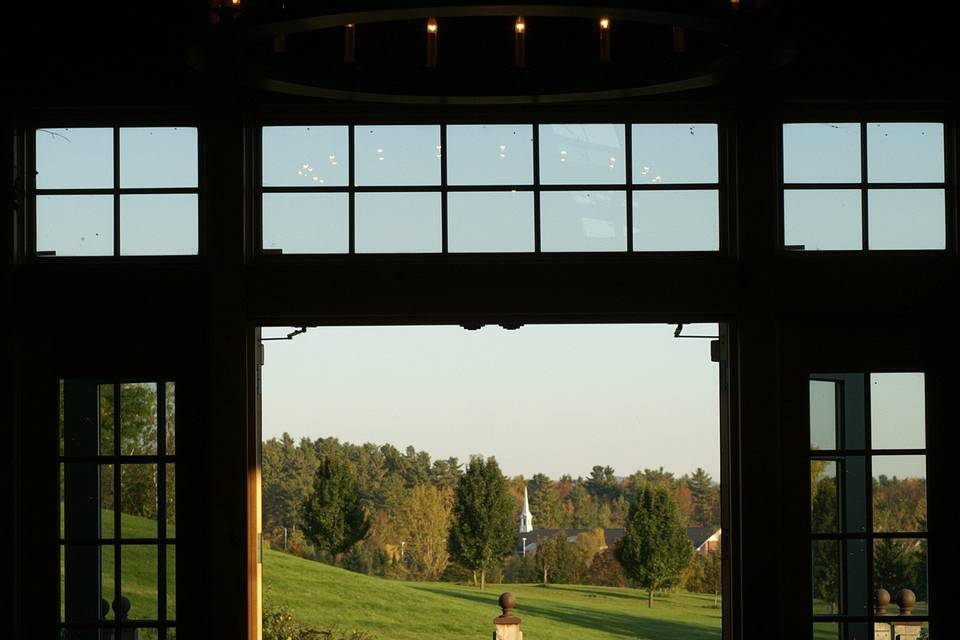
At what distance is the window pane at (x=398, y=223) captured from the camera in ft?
14.5

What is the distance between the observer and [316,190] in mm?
4449

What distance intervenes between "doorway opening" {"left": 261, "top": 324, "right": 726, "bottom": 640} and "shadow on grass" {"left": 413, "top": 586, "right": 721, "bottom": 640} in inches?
0.8

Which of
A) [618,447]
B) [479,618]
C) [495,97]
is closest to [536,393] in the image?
[618,447]

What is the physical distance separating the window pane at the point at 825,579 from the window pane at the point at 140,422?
2.70m

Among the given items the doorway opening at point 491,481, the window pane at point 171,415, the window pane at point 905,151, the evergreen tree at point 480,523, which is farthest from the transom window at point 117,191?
the evergreen tree at point 480,523

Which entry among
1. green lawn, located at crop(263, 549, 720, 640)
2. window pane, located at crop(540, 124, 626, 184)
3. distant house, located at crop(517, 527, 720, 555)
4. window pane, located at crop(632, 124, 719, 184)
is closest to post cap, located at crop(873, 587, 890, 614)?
window pane, located at crop(632, 124, 719, 184)

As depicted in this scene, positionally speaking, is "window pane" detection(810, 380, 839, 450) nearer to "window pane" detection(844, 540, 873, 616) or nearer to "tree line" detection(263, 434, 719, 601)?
"window pane" detection(844, 540, 873, 616)

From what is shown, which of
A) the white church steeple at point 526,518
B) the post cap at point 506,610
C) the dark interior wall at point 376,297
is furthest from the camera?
the white church steeple at point 526,518

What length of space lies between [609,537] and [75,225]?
8.84 meters

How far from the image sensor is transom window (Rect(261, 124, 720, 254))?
4.43 m

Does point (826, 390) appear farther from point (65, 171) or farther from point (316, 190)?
point (65, 171)

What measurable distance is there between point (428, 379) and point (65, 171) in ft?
25.4

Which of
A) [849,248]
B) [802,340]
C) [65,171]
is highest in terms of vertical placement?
[65,171]

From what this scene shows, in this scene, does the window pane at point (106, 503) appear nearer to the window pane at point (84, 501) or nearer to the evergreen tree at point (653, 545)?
the window pane at point (84, 501)
